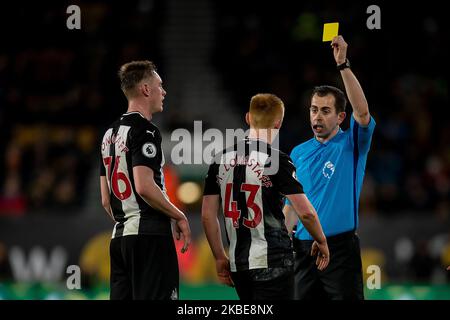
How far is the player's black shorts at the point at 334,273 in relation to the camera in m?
6.66

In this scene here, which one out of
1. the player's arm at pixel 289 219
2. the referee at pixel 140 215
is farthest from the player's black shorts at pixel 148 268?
the player's arm at pixel 289 219

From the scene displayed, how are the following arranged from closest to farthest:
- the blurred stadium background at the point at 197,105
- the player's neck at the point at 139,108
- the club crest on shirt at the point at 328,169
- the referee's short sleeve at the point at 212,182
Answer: the referee's short sleeve at the point at 212,182
the player's neck at the point at 139,108
the club crest on shirt at the point at 328,169
the blurred stadium background at the point at 197,105

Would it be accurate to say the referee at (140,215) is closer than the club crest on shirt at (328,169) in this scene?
Yes

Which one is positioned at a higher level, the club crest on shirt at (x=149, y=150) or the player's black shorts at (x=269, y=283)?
the club crest on shirt at (x=149, y=150)

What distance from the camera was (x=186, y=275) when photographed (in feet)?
43.6

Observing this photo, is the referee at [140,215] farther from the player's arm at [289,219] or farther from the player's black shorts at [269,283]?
the player's arm at [289,219]

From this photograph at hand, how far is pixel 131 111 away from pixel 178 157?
8.42 meters

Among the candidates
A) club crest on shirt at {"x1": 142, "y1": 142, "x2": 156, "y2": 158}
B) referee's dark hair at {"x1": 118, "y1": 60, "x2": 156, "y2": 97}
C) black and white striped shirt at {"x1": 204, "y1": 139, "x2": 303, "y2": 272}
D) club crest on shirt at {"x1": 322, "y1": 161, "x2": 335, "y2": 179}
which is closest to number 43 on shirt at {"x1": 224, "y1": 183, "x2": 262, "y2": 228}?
black and white striped shirt at {"x1": 204, "y1": 139, "x2": 303, "y2": 272}

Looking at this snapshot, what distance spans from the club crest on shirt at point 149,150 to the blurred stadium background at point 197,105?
18.9 feet

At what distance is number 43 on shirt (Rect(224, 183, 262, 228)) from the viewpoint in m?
5.86

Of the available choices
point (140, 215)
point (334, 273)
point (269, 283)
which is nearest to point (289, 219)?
point (334, 273)
